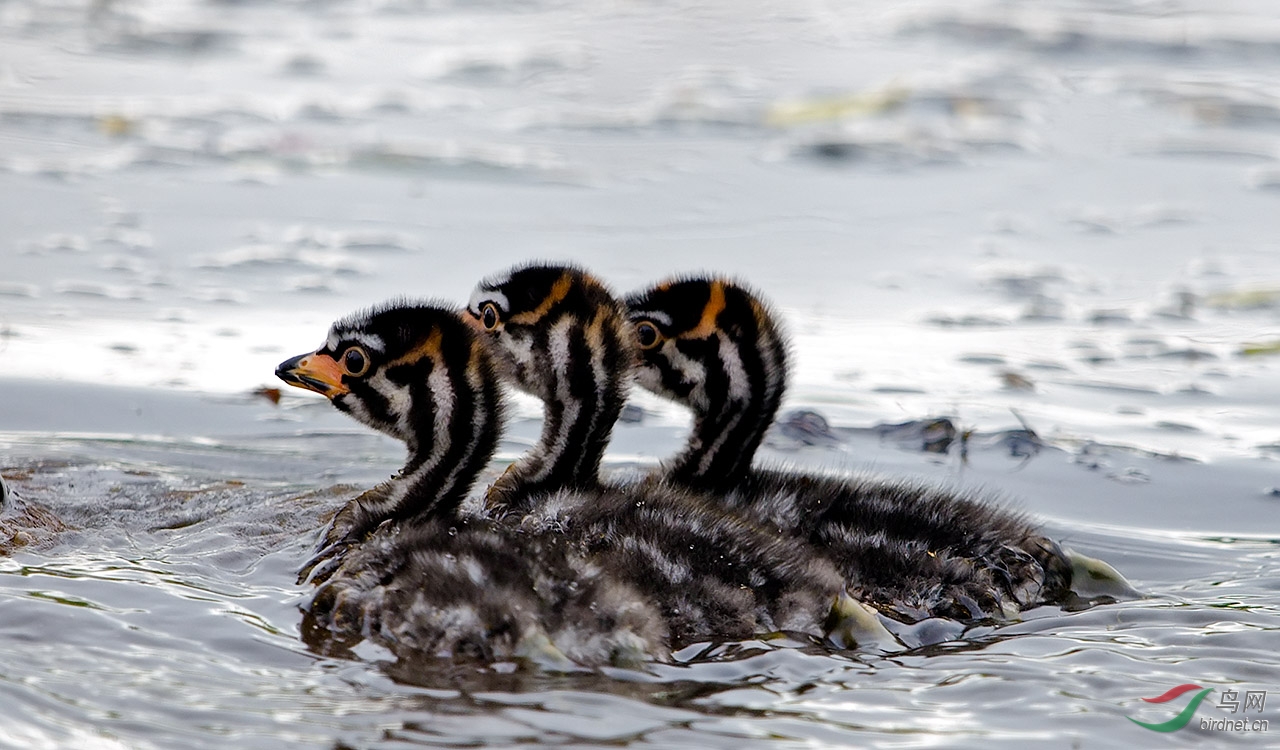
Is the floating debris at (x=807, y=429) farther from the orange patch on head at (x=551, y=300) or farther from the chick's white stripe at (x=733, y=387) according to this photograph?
the orange patch on head at (x=551, y=300)

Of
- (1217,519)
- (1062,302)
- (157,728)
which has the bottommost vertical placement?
(157,728)

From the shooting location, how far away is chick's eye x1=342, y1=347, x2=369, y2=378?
236 inches

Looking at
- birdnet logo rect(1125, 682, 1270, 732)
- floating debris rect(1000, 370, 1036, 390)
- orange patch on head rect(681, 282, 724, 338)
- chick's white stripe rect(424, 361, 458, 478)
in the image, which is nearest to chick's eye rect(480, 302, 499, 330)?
chick's white stripe rect(424, 361, 458, 478)

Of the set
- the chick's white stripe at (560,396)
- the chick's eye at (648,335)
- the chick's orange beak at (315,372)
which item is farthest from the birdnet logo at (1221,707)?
the chick's orange beak at (315,372)

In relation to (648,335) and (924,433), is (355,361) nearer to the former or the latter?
(648,335)

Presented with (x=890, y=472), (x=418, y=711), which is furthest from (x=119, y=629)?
(x=890, y=472)

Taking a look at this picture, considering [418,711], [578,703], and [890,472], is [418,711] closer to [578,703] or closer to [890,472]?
[578,703]

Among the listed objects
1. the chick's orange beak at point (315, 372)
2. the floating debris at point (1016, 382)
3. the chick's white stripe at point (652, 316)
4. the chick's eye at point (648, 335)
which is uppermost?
the chick's white stripe at point (652, 316)

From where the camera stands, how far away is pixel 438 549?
17.4 feet

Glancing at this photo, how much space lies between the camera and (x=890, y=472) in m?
7.63

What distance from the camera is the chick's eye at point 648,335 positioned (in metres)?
6.64

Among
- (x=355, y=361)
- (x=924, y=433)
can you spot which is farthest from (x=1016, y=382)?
(x=355, y=361)

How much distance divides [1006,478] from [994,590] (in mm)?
1839

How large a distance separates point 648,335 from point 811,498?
92 cm
